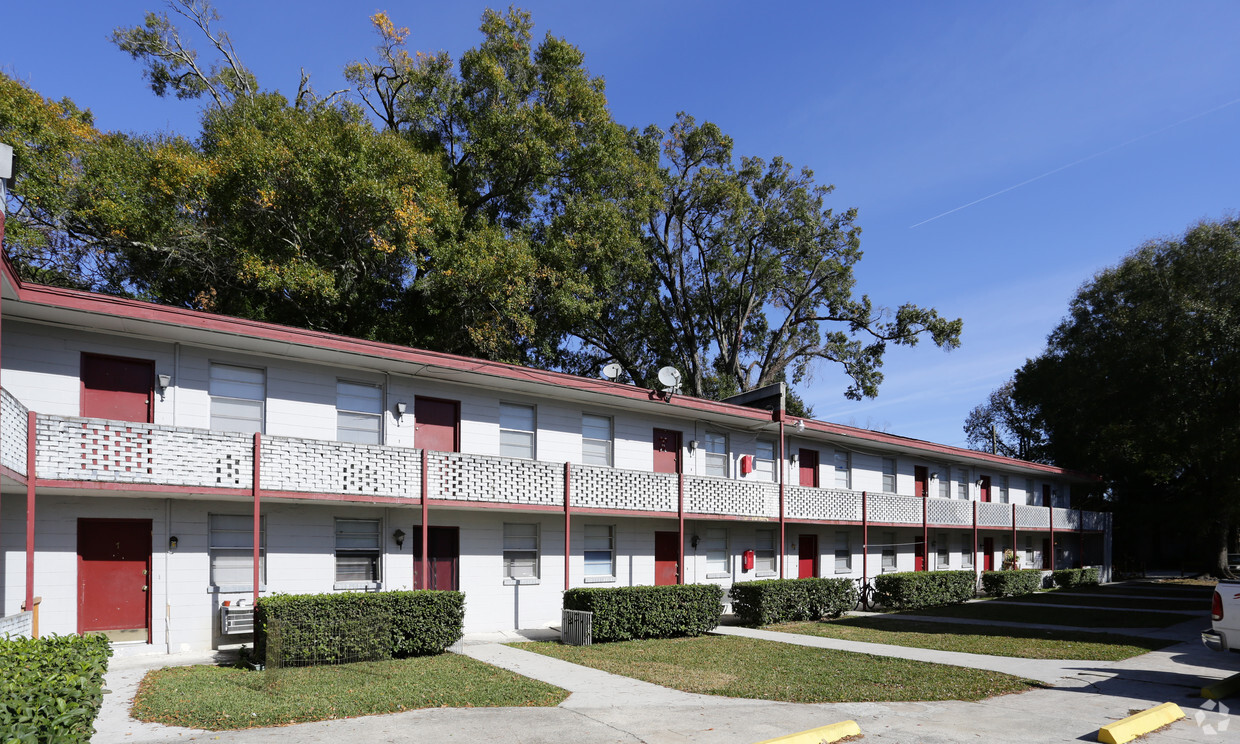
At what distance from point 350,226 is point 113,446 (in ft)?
41.6

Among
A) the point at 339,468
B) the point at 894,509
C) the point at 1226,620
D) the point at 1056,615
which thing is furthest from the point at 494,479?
the point at 1056,615

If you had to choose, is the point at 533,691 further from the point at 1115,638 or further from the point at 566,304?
the point at 566,304

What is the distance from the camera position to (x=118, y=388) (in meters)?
Answer: 14.3

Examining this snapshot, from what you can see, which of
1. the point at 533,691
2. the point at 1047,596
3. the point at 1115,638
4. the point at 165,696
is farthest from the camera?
the point at 1047,596

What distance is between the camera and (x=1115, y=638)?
17797 mm

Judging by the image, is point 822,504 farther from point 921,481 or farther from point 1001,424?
Result: point 1001,424

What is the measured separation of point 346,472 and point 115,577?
13.3 ft

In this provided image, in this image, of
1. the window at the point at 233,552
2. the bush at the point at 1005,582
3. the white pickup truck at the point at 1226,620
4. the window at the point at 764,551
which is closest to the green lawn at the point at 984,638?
the white pickup truck at the point at 1226,620

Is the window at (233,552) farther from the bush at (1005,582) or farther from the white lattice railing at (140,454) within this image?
the bush at (1005,582)

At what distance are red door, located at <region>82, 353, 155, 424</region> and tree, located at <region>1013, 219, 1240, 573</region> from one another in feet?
126

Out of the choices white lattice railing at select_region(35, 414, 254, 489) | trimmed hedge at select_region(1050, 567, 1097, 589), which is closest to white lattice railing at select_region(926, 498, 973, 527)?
trimmed hedge at select_region(1050, 567, 1097, 589)

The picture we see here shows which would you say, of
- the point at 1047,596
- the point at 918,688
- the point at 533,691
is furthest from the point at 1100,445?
the point at 533,691

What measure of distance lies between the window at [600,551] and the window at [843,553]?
35.6ft

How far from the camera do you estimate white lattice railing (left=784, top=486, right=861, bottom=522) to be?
2438 cm
